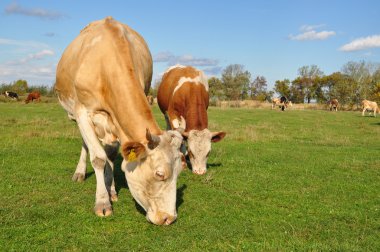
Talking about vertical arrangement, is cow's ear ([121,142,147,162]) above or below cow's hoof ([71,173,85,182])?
above

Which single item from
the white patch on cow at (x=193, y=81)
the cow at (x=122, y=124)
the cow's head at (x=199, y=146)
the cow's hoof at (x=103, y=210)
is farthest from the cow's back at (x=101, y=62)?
the white patch on cow at (x=193, y=81)

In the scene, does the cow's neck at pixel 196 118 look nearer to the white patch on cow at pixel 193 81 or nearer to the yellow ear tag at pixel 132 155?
the white patch on cow at pixel 193 81

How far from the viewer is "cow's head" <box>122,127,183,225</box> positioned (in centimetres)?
482

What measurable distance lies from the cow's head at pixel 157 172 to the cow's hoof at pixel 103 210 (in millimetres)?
730

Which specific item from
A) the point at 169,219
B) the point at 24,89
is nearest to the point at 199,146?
the point at 169,219

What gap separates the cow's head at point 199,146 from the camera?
880cm

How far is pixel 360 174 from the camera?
9125 mm

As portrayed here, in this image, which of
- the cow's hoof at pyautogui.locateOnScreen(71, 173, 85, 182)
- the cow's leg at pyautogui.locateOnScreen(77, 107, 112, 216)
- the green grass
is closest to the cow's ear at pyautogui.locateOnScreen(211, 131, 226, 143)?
the green grass

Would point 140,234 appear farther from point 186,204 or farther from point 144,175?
point 186,204

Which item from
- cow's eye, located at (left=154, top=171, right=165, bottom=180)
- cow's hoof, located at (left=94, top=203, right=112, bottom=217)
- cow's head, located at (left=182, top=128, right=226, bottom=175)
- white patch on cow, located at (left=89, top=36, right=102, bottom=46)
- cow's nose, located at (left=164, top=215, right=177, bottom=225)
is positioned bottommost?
cow's hoof, located at (left=94, top=203, right=112, bottom=217)

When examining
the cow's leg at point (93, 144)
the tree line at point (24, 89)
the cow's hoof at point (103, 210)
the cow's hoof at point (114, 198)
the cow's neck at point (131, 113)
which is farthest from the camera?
the tree line at point (24, 89)

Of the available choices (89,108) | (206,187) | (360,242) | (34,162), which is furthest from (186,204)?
(34,162)

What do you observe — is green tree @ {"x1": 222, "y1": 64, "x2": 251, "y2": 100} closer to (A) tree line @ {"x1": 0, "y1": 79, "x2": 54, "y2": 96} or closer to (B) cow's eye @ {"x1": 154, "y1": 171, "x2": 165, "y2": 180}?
(A) tree line @ {"x1": 0, "y1": 79, "x2": 54, "y2": 96}

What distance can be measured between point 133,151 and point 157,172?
399mm
